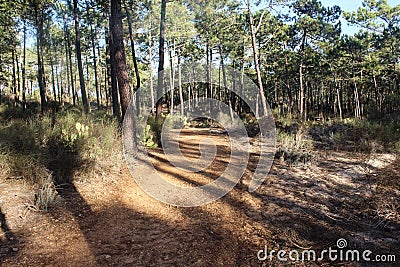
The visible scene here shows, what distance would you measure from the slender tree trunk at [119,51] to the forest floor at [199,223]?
2730 millimetres

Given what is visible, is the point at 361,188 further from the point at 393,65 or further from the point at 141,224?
the point at 393,65

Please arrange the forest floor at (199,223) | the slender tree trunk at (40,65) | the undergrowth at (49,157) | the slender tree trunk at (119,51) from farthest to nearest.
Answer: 1. the slender tree trunk at (40,65)
2. the slender tree trunk at (119,51)
3. the undergrowth at (49,157)
4. the forest floor at (199,223)

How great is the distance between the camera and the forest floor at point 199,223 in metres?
2.75

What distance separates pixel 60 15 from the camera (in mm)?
19625

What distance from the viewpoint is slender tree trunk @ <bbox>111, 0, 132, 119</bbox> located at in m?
6.84

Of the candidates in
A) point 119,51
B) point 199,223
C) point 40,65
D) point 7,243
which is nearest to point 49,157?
point 7,243

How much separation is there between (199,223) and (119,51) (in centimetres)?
523

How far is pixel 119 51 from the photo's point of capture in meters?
6.94

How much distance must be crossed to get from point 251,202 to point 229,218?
2.42 ft

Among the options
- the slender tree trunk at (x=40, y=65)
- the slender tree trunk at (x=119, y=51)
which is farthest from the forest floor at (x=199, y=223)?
the slender tree trunk at (x=40, y=65)

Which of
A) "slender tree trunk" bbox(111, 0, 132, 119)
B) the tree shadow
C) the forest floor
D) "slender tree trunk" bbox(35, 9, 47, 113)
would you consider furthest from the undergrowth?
"slender tree trunk" bbox(35, 9, 47, 113)

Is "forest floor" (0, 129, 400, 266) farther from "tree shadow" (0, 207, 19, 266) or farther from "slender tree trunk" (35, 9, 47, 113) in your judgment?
"slender tree trunk" (35, 9, 47, 113)

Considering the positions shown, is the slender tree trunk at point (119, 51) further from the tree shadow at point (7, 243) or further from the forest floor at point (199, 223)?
the tree shadow at point (7, 243)

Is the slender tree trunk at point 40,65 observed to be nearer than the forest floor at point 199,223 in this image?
No
